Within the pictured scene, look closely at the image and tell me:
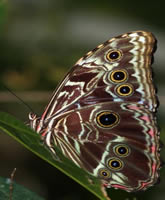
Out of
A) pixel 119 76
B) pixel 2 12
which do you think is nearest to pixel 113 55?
pixel 119 76

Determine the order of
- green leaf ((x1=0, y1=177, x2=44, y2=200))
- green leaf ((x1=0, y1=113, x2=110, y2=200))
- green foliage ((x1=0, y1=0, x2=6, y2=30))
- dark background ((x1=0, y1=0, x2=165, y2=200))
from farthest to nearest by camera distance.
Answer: dark background ((x1=0, y1=0, x2=165, y2=200)) < green foliage ((x1=0, y1=0, x2=6, y2=30)) < green leaf ((x1=0, y1=177, x2=44, y2=200)) < green leaf ((x1=0, y1=113, x2=110, y2=200))

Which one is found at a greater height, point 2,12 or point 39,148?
point 2,12

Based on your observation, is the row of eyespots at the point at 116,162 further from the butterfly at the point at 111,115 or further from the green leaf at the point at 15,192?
the green leaf at the point at 15,192

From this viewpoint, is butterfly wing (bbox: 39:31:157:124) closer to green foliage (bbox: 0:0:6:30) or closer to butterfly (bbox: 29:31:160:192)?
butterfly (bbox: 29:31:160:192)

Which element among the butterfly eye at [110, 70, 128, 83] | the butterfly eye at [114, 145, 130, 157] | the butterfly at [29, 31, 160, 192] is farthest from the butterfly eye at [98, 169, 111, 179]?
the butterfly eye at [110, 70, 128, 83]

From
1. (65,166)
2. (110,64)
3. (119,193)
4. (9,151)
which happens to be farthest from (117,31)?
(65,166)

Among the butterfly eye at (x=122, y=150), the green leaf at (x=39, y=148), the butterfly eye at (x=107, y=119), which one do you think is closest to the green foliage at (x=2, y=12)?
the butterfly eye at (x=107, y=119)

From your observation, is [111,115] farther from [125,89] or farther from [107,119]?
[125,89]
